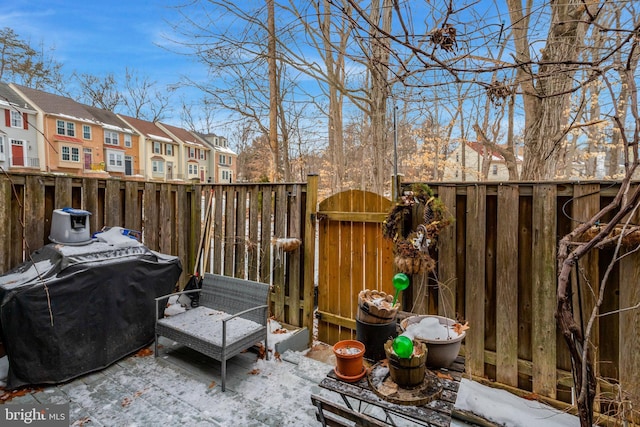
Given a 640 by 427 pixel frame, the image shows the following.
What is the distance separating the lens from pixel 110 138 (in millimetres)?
16984

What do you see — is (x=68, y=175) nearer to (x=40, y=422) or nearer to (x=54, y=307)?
(x=54, y=307)

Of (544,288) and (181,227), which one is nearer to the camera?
(544,288)

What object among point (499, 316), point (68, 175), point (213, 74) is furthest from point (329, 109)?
point (499, 316)

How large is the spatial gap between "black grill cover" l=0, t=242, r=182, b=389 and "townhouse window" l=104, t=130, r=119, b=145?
17.1 metres

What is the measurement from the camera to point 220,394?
243 cm

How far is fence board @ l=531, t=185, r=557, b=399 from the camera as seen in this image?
7.14 feet

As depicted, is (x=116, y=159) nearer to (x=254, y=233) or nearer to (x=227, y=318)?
(x=254, y=233)

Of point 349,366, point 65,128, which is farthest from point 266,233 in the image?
point 65,128

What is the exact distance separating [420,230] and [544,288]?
0.94 meters

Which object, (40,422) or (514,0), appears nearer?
(40,422)

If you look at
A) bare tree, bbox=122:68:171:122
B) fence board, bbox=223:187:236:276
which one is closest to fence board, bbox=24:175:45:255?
fence board, bbox=223:187:236:276

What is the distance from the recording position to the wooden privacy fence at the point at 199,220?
2816mm

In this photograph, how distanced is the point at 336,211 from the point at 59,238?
101 inches

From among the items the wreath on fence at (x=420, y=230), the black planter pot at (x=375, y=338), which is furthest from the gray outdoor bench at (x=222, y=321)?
the wreath on fence at (x=420, y=230)
